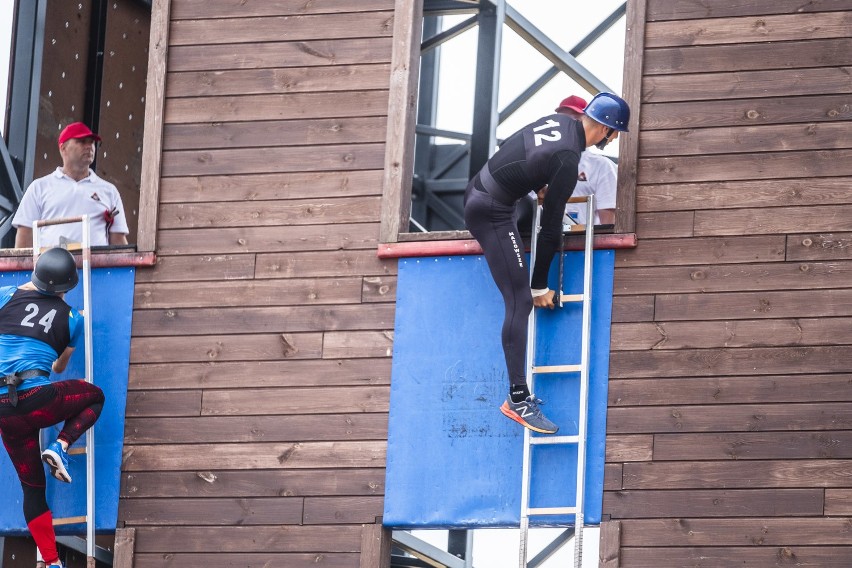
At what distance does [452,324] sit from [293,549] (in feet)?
5.25

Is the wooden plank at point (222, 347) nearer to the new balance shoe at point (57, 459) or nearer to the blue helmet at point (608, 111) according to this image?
the new balance shoe at point (57, 459)

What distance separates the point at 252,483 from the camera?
31.3 feet

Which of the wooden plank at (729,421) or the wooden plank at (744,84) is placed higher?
the wooden plank at (744,84)

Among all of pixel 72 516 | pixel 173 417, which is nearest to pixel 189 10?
pixel 173 417

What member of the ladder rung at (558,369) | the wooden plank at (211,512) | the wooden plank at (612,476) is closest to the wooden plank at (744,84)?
the ladder rung at (558,369)

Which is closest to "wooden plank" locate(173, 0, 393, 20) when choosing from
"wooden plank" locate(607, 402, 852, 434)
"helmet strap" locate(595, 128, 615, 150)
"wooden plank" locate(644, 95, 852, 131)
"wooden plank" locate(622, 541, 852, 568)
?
"helmet strap" locate(595, 128, 615, 150)

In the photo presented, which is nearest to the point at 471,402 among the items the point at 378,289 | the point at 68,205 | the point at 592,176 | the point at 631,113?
the point at 378,289

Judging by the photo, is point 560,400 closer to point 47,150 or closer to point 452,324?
point 452,324

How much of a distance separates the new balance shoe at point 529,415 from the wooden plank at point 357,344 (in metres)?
0.96

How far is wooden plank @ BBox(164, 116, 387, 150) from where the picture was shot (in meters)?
9.87

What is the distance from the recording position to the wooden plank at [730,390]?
8.73 metres

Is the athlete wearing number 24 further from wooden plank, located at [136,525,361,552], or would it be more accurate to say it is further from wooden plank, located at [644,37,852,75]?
wooden plank, located at [136,525,361,552]

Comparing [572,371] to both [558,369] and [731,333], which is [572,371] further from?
[731,333]

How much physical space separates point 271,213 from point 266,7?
4.47 feet
